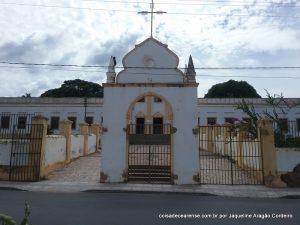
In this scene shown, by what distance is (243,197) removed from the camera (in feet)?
39.5

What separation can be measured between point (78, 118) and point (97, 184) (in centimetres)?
3942

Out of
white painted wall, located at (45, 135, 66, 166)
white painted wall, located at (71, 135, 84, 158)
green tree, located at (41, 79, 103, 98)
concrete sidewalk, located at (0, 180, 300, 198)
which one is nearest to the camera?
concrete sidewalk, located at (0, 180, 300, 198)

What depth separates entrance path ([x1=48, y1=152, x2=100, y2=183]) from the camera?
15.6m

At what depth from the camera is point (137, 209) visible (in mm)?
8961

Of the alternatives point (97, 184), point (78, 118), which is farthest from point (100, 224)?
point (78, 118)

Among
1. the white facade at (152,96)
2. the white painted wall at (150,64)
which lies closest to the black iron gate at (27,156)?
the white facade at (152,96)

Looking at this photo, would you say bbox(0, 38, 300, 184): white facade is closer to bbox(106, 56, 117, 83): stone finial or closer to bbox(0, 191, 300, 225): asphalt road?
bbox(106, 56, 117, 83): stone finial

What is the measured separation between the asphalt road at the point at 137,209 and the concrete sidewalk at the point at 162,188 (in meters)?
1.06

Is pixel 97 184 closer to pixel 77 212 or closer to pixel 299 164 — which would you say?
pixel 77 212

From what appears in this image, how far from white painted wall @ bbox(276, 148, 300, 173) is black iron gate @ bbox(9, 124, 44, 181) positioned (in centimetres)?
1023

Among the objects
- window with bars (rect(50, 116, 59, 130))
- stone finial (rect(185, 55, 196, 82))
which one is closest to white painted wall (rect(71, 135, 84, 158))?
stone finial (rect(185, 55, 196, 82))

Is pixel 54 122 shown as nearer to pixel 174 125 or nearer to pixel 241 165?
pixel 241 165

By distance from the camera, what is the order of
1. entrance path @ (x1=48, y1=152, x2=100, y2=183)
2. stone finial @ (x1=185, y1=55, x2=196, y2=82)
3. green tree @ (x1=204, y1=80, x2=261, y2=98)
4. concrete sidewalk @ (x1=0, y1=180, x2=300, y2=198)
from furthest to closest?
green tree @ (x1=204, y1=80, x2=261, y2=98)
entrance path @ (x1=48, y1=152, x2=100, y2=183)
stone finial @ (x1=185, y1=55, x2=196, y2=82)
concrete sidewalk @ (x1=0, y1=180, x2=300, y2=198)

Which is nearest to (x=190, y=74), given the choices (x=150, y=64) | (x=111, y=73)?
(x=150, y=64)
